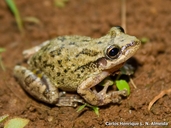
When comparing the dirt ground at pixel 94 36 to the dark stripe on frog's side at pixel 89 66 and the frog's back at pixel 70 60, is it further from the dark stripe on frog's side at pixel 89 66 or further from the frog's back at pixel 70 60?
the dark stripe on frog's side at pixel 89 66

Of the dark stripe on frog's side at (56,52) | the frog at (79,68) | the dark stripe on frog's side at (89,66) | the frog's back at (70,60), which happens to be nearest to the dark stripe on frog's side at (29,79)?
the frog at (79,68)

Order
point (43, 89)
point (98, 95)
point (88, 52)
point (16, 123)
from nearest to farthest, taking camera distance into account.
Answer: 1. point (16, 123)
2. point (98, 95)
3. point (88, 52)
4. point (43, 89)

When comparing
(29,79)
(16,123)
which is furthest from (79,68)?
(16,123)

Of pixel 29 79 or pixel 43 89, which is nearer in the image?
pixel 43 89

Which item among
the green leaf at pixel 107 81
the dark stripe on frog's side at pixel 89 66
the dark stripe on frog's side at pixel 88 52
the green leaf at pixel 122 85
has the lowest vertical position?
the green leaf at pixel 122 85

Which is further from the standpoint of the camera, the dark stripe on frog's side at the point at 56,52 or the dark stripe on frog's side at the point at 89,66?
the dark stripe on frog's side at the point at 56,52

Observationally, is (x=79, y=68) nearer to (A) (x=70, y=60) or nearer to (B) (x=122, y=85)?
(A) (x=70, y=60)

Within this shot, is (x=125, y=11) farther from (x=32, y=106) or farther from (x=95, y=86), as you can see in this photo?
(x=32, y=106)
